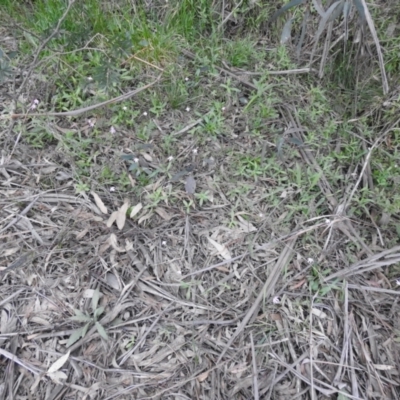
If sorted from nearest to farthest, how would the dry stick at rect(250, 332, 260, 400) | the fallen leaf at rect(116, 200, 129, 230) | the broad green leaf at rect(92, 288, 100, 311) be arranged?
the dry stick at rect(250, 332, 260, 400) → the broad green leaf at rect(92, 288, 100, 311) → the fallen leaf at rect(116, 200, 129, 230)

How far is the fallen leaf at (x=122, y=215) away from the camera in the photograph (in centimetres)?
153

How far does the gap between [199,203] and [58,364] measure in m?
0.75

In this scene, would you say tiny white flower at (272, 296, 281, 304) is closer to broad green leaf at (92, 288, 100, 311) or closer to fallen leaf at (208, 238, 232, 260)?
fallen leaf at (208, 238, 232, 260)

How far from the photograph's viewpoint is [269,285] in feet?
4.85

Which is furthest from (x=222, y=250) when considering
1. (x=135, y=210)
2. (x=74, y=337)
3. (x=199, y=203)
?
(x=74, y=337)

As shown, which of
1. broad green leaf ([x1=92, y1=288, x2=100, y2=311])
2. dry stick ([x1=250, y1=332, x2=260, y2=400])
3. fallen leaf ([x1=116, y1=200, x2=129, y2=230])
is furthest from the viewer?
fallen leaf ([x1=116, y1=200, x2=129, y2=230])

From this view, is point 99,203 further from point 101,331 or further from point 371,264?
point 371,264

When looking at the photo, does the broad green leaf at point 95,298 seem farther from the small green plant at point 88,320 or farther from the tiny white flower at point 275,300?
the tiny white flower at point 275,300

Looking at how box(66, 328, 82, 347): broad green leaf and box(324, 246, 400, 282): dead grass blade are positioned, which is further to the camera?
box(324, 246, 400, 282): dead grass blade

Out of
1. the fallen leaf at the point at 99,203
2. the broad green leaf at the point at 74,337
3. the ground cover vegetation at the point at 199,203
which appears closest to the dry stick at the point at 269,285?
the ground cover vegetation at the point at 199,203

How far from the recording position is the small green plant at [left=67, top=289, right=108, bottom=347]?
1.36 m

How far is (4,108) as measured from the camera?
5.87ft

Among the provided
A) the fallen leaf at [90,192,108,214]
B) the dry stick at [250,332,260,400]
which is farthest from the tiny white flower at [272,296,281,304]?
the fallen leaf at [90,192,108,214]

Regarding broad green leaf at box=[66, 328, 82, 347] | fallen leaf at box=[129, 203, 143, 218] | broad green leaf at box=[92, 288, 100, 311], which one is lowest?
broad green leaf at box=[66, 328, 82, 347]
